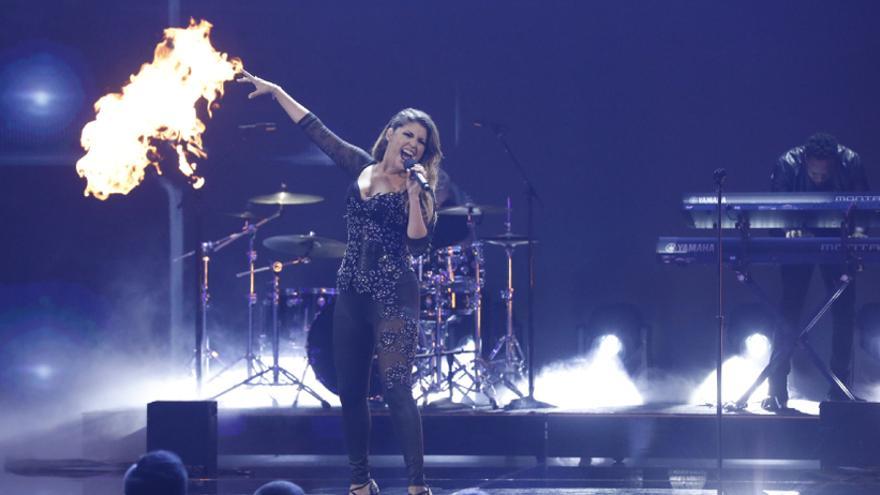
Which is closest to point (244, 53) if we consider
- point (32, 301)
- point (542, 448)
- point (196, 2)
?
point (196, 2)

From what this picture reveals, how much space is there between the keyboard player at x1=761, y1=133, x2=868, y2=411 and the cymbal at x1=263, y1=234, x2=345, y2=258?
334 cm

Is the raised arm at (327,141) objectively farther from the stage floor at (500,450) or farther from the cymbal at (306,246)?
the cymbal at (306,246)

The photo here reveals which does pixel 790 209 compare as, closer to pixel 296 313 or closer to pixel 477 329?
pixel 477 329

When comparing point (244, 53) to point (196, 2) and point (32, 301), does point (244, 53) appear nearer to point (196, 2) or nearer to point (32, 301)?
point (196, 2)

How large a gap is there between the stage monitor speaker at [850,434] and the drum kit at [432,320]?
96.1 inches

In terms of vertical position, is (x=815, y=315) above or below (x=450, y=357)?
above

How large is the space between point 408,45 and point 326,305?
9.77ft

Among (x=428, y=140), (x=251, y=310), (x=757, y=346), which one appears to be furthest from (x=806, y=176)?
(x=251, y=310)

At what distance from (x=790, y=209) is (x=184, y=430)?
4143 millimetres

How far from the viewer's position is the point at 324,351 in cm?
850

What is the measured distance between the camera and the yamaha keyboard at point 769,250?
25.0 ft

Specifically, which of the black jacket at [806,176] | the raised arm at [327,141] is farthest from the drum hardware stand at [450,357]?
the raised arm at [327,141]

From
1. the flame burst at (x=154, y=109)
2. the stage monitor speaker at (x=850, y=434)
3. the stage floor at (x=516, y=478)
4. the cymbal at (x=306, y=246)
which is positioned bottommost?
the stage floor at (x=516, y=478)

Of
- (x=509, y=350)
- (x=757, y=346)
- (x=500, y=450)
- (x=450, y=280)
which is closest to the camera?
(x=500, y=450)
